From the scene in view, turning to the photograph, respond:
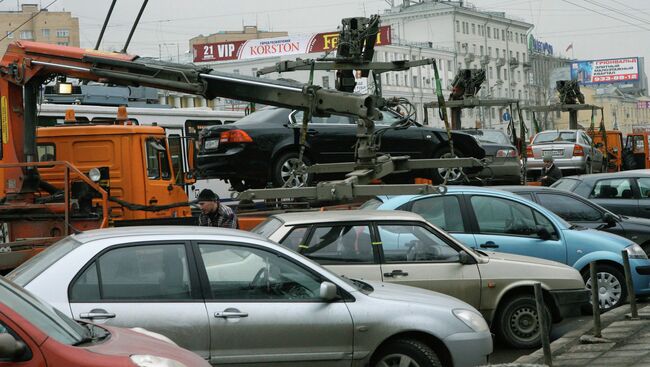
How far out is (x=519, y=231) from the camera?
1159 cm

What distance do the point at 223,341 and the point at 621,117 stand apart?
12696 cm

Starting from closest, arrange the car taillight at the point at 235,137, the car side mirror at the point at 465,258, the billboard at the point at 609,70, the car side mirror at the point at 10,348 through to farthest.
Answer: the car side mirror at the point at 10,348 → the car side mirror at the point at 465,258 → the car taillight at the point at 235,137 → the billboard at the point at 609,70

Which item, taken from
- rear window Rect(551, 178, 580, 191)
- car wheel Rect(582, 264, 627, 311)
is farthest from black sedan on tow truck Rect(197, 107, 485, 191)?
car wheel Rect(582, 264, 627, 311)

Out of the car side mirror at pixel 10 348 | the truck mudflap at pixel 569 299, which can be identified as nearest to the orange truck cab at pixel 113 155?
the truck mudflap at pixel 569 299

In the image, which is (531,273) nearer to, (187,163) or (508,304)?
(508,304)

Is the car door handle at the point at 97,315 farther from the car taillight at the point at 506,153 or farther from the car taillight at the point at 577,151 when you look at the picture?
the car taillight at the point at 577,151

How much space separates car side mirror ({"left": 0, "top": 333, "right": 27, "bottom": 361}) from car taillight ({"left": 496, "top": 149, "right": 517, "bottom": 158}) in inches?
665

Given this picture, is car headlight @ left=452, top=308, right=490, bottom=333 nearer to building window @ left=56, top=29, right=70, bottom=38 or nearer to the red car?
the red car

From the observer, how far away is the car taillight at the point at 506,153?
20548 millimetres

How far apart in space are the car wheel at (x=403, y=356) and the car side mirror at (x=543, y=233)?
15.2 ft

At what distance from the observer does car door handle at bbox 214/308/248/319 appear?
268 inches

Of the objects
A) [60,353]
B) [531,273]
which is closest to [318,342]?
[60,353]

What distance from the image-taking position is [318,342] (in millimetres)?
7066

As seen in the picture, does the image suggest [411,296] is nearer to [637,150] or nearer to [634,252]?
[634,252]
